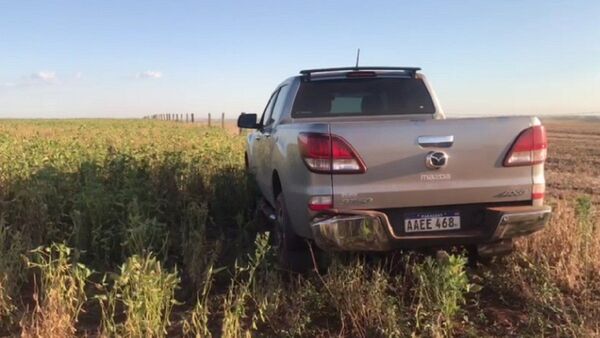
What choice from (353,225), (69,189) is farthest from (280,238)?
(69,189)

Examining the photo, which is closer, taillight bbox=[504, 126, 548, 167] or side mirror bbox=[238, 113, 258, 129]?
taillight bbox=[504, 126, 548, 167]

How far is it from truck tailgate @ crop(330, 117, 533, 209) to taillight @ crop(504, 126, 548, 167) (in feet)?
0.13

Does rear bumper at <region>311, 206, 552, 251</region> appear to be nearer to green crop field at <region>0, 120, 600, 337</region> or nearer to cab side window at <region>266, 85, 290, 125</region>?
green crop field at <region>0, 120, 600, 337</region>

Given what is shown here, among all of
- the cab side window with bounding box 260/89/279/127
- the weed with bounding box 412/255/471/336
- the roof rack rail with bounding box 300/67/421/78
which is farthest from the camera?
the cab side window with bounding box 260/89/279/127

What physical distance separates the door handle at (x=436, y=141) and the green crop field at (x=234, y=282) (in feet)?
2.65

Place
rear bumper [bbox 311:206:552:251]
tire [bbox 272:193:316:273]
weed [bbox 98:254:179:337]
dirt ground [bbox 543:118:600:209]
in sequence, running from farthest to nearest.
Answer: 1. dirt ground [bbox 543:118:600:209]
2. tire [bbox 272:193:316:273]
3. rear bumper [bbox 311:206:552:251]
4. weed [bbox 98:254:179:337]

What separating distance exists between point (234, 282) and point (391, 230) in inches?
63.0

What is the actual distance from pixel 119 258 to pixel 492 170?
346cm

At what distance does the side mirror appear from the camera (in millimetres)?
6637

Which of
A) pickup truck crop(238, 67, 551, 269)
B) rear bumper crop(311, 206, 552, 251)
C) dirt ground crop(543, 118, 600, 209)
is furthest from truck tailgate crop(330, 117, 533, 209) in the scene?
dirt ground crop(543, 118, 600, 209)

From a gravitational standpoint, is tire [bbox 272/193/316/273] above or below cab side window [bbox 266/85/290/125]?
below

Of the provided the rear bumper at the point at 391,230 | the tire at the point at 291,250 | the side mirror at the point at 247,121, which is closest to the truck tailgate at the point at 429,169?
the rear bumper at the point at 391,230

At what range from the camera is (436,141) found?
3.73 metres

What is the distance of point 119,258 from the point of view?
4996mm
